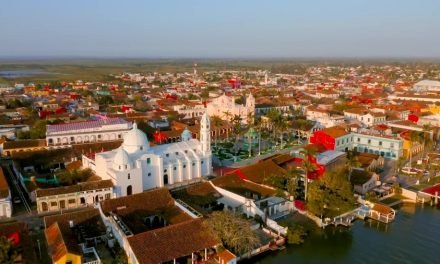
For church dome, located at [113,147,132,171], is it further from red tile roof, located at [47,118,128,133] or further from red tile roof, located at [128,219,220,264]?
red tile roof, located at [47,118,128,133]

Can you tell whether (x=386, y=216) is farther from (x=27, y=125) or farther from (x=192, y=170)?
(x=27, y=125)

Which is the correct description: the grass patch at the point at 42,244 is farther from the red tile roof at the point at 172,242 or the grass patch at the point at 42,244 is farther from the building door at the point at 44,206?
the red tile roof at the point at 172,242

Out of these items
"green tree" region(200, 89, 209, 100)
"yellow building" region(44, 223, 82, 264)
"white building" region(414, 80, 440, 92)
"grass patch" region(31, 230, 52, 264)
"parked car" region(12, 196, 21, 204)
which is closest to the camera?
"yellow building" region(44, 223, 82, 264)

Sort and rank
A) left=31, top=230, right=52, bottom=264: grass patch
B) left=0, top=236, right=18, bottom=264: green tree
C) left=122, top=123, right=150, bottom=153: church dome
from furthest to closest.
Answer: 1. left=122, top=123, right=150, bottom=153: church dome
2. left=31, top=230, right=52, bottom=264: grass patch
3. left=0, top=236, right=18, bottom=264: green tree

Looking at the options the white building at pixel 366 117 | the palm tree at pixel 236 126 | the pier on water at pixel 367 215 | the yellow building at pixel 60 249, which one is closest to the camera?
the yellow building at pixel 60 249

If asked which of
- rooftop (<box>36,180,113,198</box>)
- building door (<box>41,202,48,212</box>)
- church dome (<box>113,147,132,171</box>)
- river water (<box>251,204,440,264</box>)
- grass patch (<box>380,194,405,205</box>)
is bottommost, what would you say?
river water (<box>251,204,440,264</box>)

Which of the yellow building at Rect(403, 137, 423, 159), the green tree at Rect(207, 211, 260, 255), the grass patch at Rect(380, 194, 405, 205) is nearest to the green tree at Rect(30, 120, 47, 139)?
the green tree at Rect(207, 211, 260, 255)

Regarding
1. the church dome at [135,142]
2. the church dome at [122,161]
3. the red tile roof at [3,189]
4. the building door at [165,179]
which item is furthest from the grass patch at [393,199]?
the red tile roof at [3,189]
